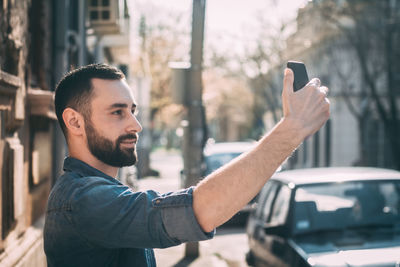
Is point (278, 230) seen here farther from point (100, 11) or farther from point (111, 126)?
point (100, 11)

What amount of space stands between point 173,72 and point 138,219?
790cm

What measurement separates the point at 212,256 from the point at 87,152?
7334 millimetres

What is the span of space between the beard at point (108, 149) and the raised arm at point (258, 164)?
1.43 ft

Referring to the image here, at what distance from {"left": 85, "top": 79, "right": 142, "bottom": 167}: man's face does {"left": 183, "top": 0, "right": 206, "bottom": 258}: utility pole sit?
7156 millimetres

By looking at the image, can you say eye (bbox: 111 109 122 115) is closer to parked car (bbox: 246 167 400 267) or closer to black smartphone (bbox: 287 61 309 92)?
black smartphone (bbox: 287 61 309 92)

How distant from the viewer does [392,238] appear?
16.6 feet

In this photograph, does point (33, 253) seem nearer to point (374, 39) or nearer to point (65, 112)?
point (65, 112)

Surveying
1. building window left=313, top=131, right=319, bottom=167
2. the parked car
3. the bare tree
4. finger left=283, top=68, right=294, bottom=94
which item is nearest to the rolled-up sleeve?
finger left=283, top=68, right=294, bottom=94

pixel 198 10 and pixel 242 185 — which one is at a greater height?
pixel 198 10

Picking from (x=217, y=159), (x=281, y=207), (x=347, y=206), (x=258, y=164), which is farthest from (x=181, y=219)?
(x=217, y=159)

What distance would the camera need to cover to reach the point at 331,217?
545 cm

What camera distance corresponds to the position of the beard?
1.91 meters

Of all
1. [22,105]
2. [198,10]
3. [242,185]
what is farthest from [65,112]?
[198,10]

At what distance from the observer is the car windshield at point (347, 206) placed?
5.38 metres
